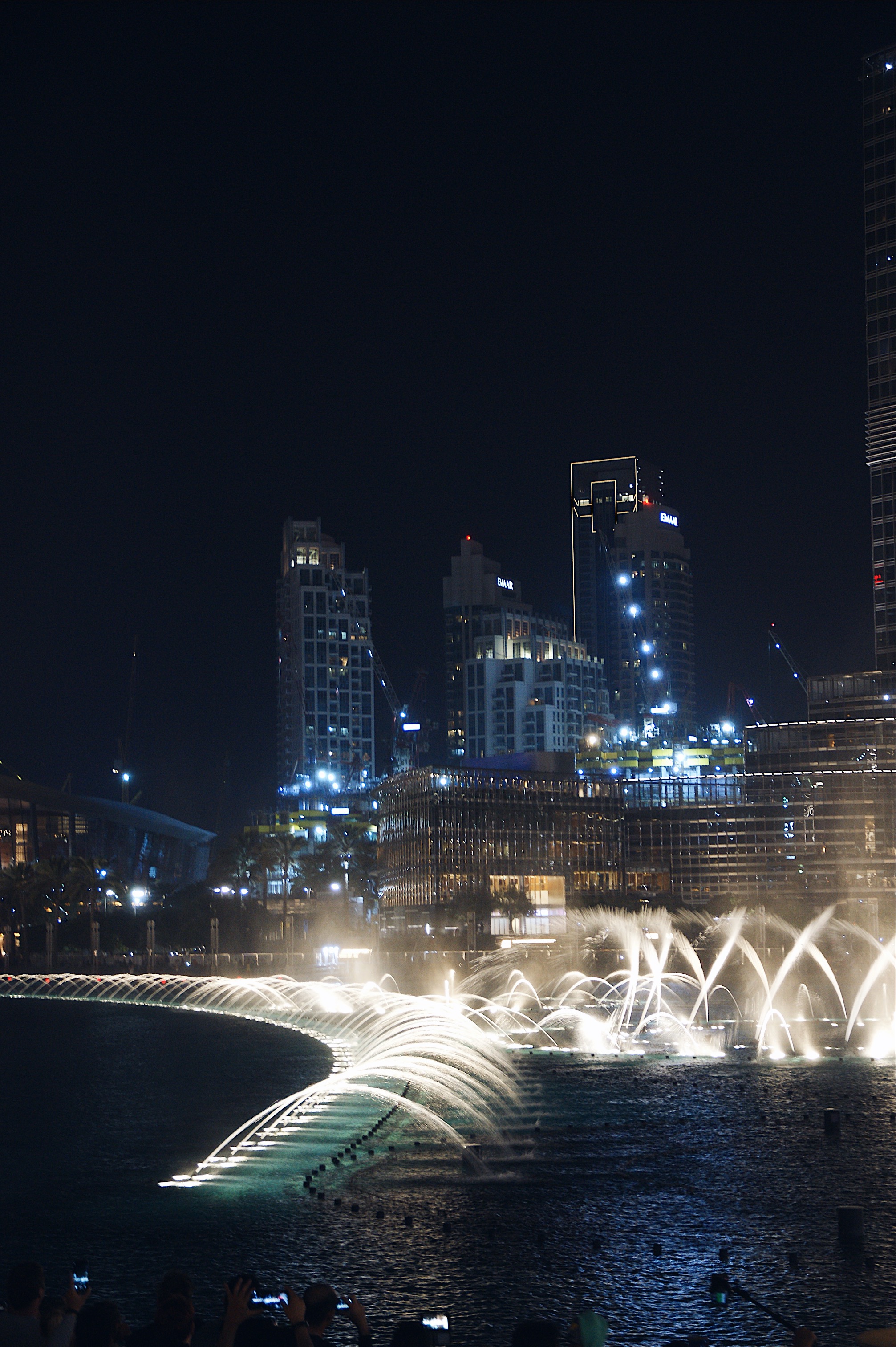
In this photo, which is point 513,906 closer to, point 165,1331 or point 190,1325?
point 190,1325

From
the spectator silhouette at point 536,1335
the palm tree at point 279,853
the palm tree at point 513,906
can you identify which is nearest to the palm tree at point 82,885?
the palm tree at point 279,853

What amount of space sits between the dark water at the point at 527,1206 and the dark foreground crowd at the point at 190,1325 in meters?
8.67

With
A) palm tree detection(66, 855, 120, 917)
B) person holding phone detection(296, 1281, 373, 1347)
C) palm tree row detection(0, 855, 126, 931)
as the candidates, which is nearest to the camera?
person holding phone detection(296, 1281, 373, 1347)

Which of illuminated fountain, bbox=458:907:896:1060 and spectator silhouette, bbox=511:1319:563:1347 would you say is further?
illuminated fountain, bbox=458:907:896:1060

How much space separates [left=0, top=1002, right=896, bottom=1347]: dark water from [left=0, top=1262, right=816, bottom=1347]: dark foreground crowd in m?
8.67

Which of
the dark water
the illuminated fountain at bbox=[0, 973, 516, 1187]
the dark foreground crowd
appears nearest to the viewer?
the dark foreground crowd

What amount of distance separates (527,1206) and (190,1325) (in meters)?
19.0

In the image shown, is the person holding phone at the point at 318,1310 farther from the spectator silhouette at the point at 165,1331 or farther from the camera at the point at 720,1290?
the camera at the point at 720,1290

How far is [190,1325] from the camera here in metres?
12.8

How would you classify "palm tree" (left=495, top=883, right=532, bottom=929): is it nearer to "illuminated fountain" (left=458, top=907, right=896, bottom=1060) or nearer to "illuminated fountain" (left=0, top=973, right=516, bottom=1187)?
"illuminated fountain" (left=458, top=907, right=896, bottom=1060)

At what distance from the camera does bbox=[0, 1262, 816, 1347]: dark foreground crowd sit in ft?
40.7

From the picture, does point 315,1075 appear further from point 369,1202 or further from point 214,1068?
point 369,1202

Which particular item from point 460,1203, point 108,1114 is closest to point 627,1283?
point 460,1203

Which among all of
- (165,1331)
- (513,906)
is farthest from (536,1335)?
(513,906)
